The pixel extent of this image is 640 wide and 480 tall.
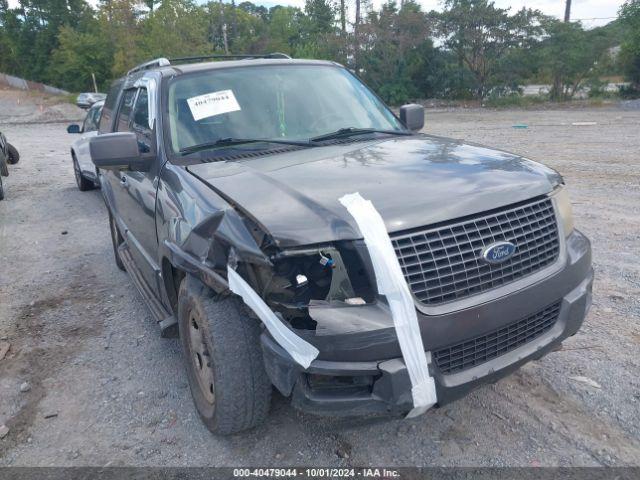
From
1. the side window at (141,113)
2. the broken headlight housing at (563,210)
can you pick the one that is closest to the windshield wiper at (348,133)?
the side window at (141,113)

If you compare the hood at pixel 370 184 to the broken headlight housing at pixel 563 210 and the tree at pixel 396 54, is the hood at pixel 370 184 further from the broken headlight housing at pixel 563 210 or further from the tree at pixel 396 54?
the tree at pixel 396 54

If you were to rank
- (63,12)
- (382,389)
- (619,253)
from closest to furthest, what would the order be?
(382,389) → (619,253) → (63,12)

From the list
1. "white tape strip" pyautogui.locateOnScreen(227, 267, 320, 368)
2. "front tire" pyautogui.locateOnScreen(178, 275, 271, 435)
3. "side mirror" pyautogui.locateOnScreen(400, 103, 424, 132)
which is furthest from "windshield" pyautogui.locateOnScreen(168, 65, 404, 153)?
"white tape strip" pyautogui.locateOnScreen(227, 267, 320, 368)

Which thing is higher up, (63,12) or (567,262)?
(63,12)

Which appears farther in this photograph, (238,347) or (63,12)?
(63,12)

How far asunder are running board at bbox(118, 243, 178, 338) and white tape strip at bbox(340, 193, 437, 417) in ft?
4.96

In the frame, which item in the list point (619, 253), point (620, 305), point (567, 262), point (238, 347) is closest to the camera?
point (238, 347)

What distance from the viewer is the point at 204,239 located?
255 cm

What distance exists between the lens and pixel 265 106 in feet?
12.0

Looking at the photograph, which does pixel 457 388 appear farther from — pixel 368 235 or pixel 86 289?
pixel 86 289

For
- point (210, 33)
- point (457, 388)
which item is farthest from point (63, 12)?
point (457, 388)

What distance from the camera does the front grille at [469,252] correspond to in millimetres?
2285

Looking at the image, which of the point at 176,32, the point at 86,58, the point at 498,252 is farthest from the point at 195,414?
the point at 86,58

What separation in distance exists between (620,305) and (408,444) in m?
2.31
